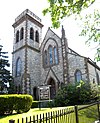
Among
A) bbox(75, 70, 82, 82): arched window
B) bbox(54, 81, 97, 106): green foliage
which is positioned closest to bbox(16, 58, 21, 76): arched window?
bbox(75, 70, 82, 82): arched window

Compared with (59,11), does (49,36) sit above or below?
above

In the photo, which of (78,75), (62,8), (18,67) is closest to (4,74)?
(18,67)

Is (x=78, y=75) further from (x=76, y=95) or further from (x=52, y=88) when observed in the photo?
(x=76, y=95)

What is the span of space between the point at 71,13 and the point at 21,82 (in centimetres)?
2226

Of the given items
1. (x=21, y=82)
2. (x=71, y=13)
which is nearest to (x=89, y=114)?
(x=71, y=13)

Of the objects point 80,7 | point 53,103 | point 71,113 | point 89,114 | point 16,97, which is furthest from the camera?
point 53,103

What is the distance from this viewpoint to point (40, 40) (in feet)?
116

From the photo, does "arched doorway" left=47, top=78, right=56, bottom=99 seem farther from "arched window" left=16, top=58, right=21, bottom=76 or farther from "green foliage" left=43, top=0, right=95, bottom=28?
"green foliage" left=43, top=0, right=95, bottom=28

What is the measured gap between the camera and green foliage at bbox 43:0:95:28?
795 cm

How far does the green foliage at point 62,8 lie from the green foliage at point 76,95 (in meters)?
13.2

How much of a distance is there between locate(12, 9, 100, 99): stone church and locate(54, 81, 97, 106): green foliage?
4.31 metres

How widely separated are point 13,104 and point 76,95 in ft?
31.8

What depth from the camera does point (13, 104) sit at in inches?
530

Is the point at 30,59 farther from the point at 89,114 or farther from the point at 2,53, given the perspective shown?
the point at 89,114
